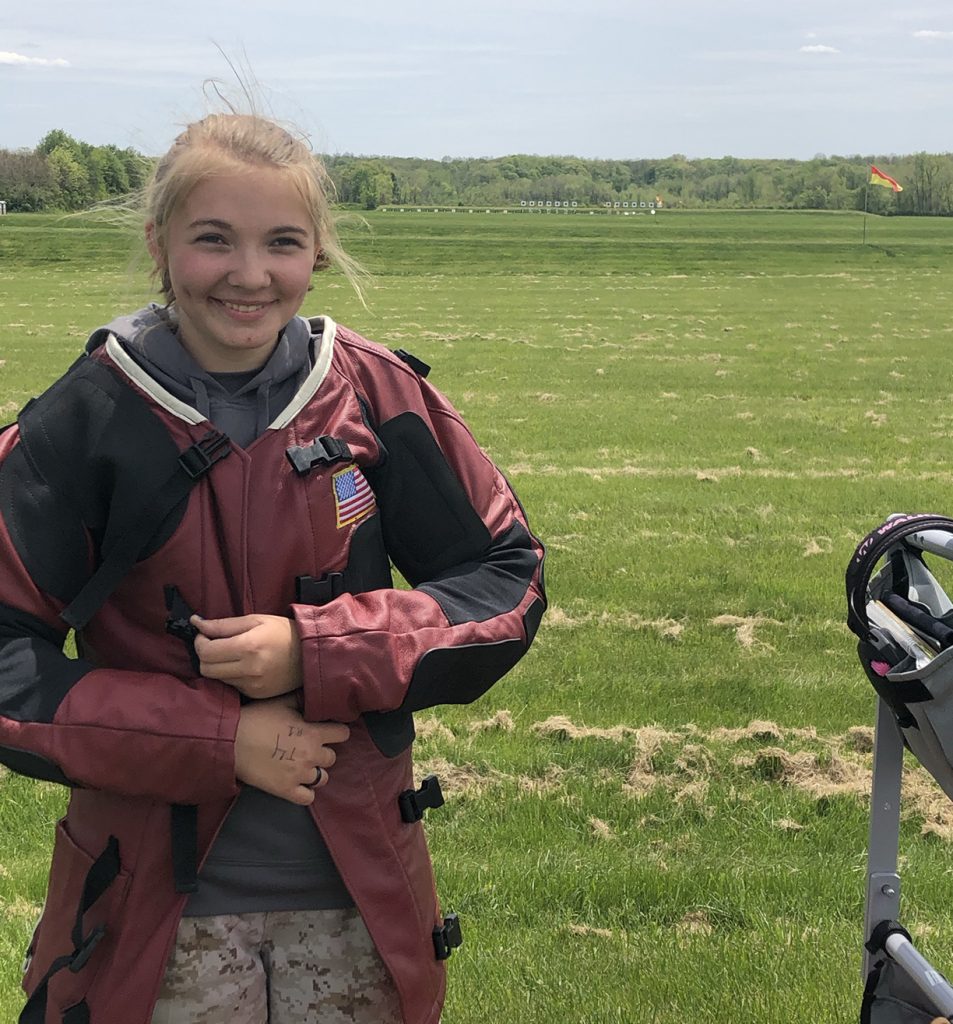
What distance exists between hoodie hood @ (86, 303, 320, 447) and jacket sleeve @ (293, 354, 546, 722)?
0.14 m

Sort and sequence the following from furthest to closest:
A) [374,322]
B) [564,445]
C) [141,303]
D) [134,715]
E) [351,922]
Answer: [374,322] → [564,445] → [141,303] → [351,922] → [134,715]

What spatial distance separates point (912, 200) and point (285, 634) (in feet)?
453

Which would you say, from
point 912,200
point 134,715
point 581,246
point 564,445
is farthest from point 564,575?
point 912,200

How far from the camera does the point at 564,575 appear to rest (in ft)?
25.2

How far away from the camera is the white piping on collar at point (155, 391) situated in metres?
1.91

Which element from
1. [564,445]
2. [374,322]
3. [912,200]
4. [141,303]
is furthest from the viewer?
[912,200]

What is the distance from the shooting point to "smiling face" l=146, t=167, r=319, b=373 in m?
1.95

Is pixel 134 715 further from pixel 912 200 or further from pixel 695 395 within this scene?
pixel 912 200

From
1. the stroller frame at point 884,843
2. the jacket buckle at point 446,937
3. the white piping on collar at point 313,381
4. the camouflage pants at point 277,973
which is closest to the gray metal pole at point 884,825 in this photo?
the stroller frame at point 884,843

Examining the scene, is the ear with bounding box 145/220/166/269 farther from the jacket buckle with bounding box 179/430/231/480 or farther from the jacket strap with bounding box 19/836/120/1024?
the jacket strap with bounding box 19/836/120/1024

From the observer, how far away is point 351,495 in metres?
2.01

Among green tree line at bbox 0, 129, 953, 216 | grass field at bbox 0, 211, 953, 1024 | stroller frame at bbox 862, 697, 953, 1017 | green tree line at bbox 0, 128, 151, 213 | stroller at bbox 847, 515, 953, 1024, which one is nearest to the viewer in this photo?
stroller at bbox 847, 515, 953, 1024

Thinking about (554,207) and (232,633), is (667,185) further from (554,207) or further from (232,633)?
(232,633)

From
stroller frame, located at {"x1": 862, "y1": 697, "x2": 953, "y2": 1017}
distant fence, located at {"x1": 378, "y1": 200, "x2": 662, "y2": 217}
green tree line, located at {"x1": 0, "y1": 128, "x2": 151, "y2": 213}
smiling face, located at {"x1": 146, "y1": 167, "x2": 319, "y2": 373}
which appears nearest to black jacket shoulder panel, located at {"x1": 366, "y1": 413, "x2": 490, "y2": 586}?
smiling face, located at {"x1": 146, "y1": 167, "x2": 319, "y2": 373}
